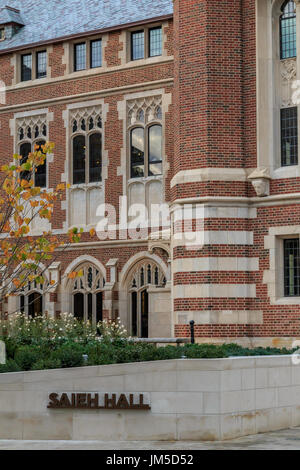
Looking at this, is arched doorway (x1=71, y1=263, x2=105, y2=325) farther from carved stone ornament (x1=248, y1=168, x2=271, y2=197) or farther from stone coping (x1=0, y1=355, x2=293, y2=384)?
stone coping (x1=0, y1=355, x2=293, y2=384)

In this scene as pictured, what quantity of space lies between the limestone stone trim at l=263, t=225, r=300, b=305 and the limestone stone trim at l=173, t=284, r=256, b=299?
0.44 m

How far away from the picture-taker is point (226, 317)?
21.3m

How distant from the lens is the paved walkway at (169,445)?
13688 millimetres

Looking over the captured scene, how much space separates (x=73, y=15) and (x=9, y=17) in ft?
8.86

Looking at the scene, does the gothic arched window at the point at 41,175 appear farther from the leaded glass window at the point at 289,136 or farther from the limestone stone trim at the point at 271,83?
the leaded glass window at the point at 289,136

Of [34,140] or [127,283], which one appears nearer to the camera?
[127,283]

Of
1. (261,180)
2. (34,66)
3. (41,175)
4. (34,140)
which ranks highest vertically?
(34,66)

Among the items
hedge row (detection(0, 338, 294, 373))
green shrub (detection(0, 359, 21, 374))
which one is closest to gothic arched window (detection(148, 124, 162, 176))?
hedge row (detection(0, 338, 294, 373))

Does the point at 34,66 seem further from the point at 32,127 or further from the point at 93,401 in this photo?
the point at 93,401

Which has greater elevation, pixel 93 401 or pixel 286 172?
pixel 286 172

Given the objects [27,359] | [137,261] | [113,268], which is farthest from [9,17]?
[27,359]

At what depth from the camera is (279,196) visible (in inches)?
839

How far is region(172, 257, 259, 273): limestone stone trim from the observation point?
21.3 metres

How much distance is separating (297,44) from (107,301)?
12.4 m
